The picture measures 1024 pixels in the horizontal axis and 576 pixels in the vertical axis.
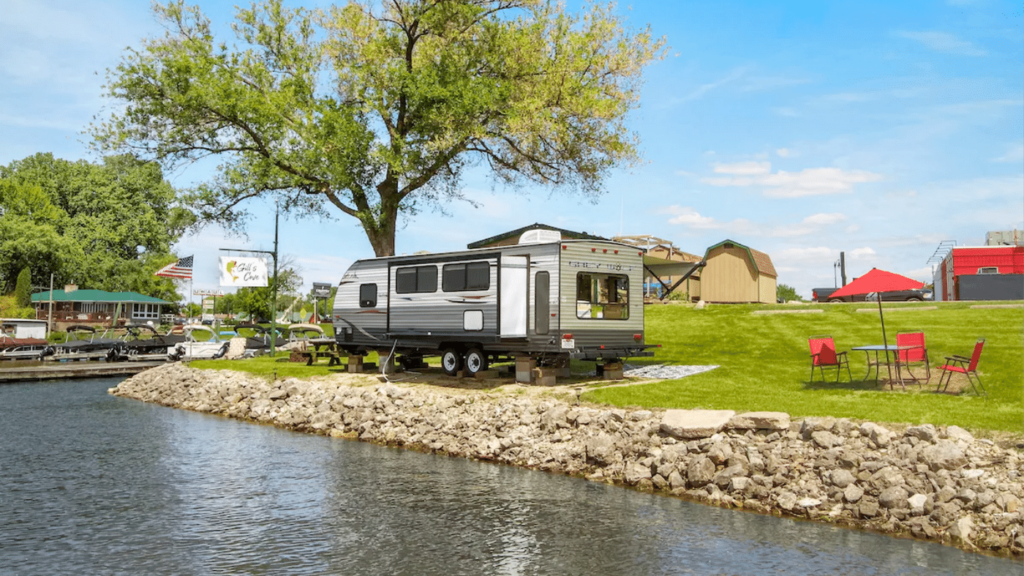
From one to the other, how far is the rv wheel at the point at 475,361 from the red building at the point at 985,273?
28.5 metres

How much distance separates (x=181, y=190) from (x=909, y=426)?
86.3ft

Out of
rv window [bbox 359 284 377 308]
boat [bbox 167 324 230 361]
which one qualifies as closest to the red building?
rv window [bbox 359 284 377 308]

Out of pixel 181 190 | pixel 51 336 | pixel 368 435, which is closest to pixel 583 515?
pixel 368 435

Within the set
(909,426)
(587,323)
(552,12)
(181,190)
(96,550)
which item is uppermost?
(552,12)

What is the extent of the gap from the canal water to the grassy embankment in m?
3.70

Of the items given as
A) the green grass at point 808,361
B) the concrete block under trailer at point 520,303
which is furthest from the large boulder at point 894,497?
the concrete block under trailer at point 520,303

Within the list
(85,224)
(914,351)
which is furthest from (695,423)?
(85,224)

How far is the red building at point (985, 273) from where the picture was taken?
37188 mm

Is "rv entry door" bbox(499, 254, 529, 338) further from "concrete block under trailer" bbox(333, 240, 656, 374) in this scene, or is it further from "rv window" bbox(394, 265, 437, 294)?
"rv window" bbox(394, 265, 437, 294)

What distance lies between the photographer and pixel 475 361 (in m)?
21.0

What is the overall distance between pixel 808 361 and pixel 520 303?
8.44 meters

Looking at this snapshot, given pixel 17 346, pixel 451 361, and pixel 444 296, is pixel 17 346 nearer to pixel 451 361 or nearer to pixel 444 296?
pixel 451 361

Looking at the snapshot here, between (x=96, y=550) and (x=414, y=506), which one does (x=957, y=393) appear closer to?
(x=414, y=506)

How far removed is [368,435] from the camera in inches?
739
